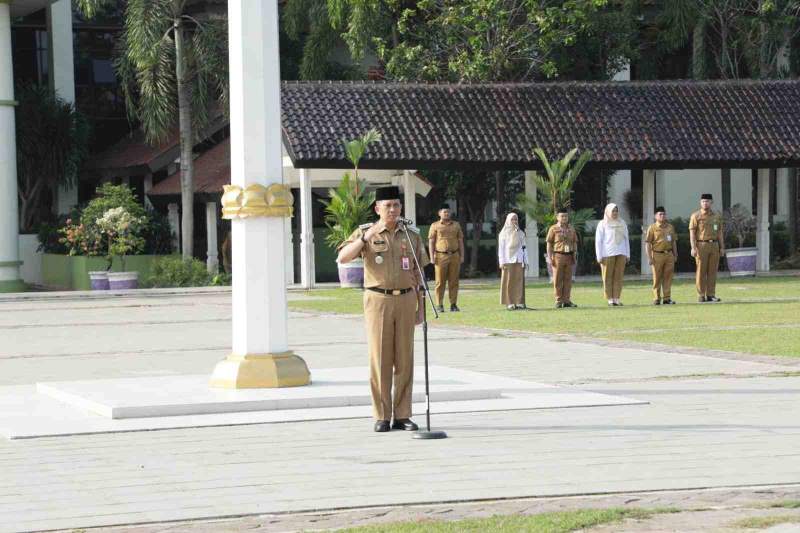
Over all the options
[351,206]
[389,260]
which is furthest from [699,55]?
[389,260]

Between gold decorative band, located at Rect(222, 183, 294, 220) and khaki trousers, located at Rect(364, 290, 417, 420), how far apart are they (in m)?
2.10

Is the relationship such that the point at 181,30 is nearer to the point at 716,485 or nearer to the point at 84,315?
the point at 84,315

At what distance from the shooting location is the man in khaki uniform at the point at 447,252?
84.1 ft

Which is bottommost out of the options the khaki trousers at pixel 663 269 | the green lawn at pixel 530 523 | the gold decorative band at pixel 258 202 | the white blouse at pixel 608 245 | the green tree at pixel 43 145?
the green lawn at pixel 530 523

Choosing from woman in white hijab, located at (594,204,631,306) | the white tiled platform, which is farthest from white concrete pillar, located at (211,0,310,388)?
woman in white hijab, located at (594,204,631,306)

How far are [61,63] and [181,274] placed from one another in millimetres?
10454

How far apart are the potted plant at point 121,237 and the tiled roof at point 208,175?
1.97 meters

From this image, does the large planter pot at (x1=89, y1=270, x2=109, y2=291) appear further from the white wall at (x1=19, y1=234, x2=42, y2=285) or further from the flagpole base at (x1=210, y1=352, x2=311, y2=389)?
the flagpole base at (x1=210, y1=352, x2=311, y2=389)

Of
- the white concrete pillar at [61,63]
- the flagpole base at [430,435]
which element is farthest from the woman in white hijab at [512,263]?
the white concrete pillar at [61,63]

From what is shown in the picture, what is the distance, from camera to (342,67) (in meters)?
43.8

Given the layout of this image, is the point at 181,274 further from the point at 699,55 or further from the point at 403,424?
the point at 403,424

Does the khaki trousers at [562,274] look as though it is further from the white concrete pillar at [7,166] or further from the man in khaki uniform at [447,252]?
the white concrete pillar at [7,166]

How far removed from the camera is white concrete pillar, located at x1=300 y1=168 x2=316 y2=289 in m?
34.8

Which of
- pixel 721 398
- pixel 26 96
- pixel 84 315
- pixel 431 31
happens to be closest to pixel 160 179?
pixel 26 96
